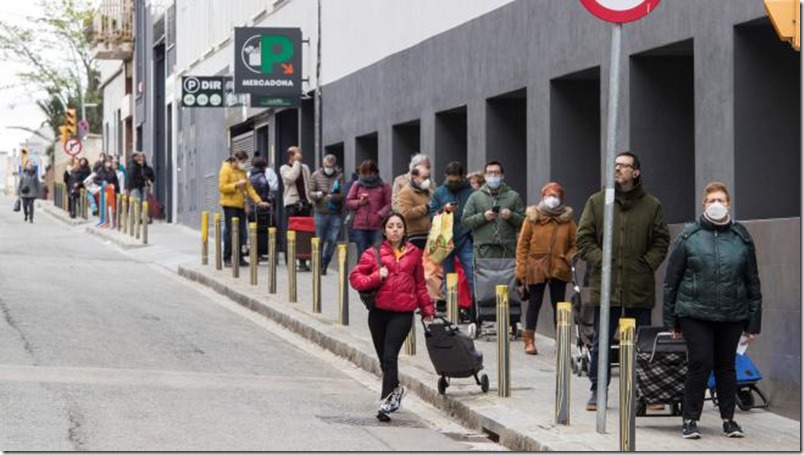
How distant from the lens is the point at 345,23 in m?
28.2

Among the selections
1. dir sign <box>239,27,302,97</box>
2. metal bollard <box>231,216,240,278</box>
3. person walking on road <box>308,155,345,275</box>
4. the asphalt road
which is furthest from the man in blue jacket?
dir sign <box>239,27,302,97</box>

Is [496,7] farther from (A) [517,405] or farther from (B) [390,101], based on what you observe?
(A) [517,405]

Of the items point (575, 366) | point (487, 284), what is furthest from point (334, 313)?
point (575, 366)

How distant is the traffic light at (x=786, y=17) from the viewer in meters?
9.39

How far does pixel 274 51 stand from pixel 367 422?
1637cm

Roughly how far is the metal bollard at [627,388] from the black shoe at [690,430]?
111cm

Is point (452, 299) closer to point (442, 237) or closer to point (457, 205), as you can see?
point (442, 237)

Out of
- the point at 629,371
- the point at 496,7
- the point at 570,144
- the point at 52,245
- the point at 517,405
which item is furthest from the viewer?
the point at 52,245

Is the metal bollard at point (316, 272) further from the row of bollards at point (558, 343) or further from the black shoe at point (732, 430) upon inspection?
the black shoe at point (732, 430)

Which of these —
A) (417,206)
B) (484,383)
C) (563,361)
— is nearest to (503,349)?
(484,383)

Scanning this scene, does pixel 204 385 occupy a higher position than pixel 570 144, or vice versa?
pixel 570 144

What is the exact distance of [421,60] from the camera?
2358 cm

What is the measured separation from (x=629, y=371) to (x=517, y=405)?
279 cm

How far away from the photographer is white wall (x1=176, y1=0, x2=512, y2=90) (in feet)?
74.7
